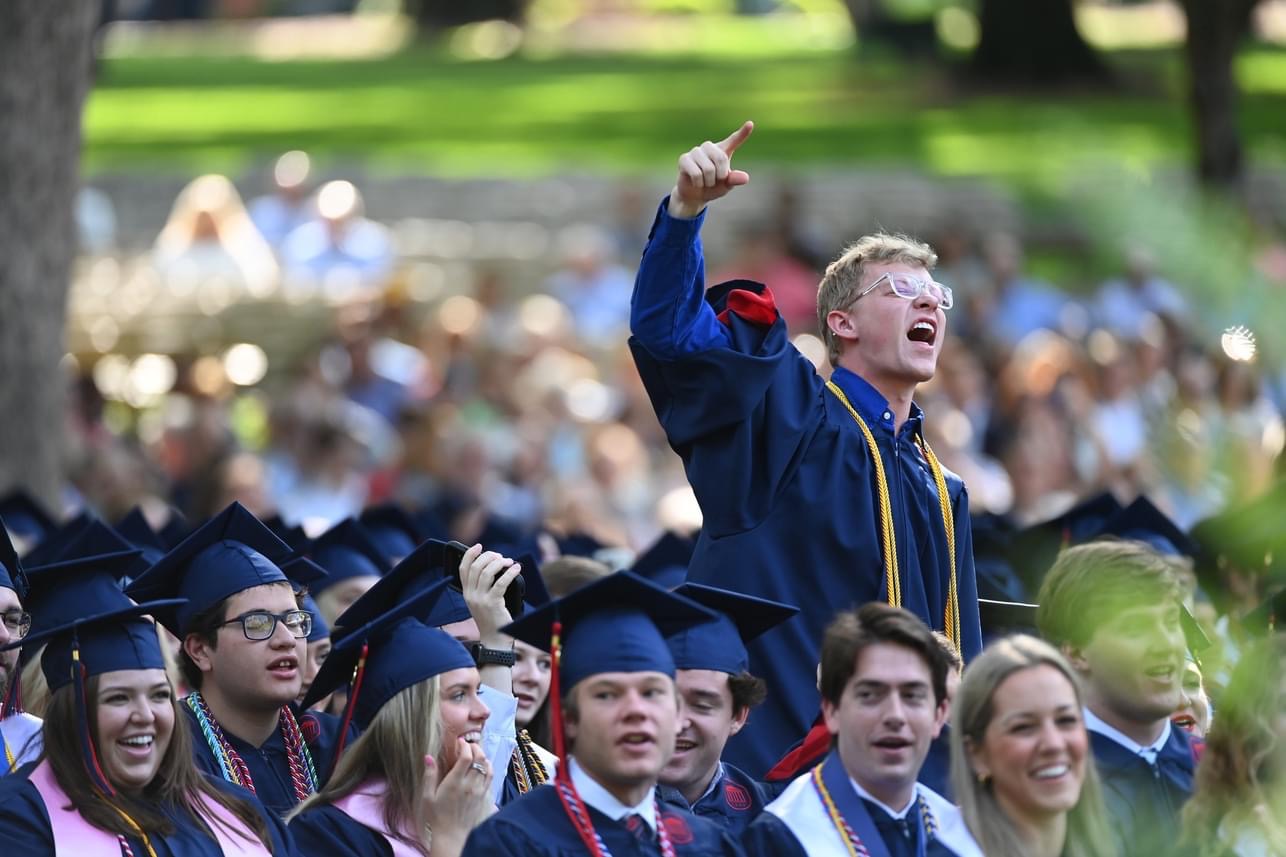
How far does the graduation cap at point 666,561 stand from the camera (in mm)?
8289

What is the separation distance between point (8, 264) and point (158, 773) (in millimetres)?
7074

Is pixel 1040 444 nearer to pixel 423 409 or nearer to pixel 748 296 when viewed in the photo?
pixel 423 409

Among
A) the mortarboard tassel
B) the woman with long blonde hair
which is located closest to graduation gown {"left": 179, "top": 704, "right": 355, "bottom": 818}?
the mortarboard tassel

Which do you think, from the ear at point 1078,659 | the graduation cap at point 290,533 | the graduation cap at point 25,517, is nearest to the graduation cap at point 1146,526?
the ear at point 1078,659

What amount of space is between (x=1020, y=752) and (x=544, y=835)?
976 mm

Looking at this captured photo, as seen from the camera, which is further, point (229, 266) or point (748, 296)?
point (229, 266)

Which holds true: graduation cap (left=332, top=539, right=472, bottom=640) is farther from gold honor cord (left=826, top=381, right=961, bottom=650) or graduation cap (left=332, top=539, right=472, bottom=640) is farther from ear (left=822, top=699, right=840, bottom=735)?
ear (left=822, top=699, right=840, bottom=735)

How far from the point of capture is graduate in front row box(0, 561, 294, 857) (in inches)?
198

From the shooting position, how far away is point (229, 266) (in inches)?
821

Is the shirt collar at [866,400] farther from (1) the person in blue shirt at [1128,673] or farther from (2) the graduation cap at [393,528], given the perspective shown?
(2) the graduation cap at [393,528]

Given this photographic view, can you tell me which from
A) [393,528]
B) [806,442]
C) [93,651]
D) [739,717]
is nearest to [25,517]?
[393,528]

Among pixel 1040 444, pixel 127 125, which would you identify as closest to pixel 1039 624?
pixel 1040 444

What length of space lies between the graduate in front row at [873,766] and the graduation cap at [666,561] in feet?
10.9

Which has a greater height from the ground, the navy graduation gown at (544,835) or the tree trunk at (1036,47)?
the tree trunk at (1036,47)
